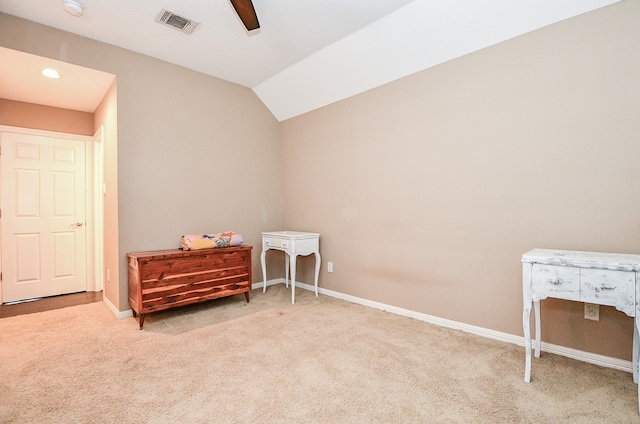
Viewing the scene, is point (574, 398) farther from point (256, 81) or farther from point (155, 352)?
point (256, 81)

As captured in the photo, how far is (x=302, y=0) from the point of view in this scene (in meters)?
2.30

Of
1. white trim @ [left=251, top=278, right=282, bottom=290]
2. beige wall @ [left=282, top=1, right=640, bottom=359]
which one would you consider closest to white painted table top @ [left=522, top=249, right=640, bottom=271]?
beige wall @ [left=282, top=1, right=640, bottom=359]

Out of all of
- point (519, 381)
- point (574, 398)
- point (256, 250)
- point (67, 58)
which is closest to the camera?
point (574, 398)

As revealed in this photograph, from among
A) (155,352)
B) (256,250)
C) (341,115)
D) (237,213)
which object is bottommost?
(155,352)

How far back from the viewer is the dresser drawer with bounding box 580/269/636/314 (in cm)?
152

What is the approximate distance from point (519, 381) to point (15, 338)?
12.0 feet

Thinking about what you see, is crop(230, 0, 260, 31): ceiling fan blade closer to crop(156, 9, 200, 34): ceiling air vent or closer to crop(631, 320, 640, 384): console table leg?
crop(156, 9, 200, 34): ceiling air vent

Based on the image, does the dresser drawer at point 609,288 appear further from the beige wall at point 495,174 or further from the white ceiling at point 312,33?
the white ceiling at point 312,33

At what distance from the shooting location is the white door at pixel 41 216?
346 centimetres

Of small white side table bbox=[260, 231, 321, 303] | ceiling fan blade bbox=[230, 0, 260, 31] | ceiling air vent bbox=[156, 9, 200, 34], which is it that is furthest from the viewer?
small white side table bbox=[260, 231, 321, 303]

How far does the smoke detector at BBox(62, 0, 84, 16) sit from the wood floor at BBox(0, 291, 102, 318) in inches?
112

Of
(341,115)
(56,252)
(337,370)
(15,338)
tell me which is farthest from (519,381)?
(56,252)

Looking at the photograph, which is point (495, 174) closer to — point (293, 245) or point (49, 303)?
point (293, 245)

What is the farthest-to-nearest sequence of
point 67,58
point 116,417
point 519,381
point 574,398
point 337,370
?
point 67,58, point 337,370, point 519,381, point 574,398, point 116,417
